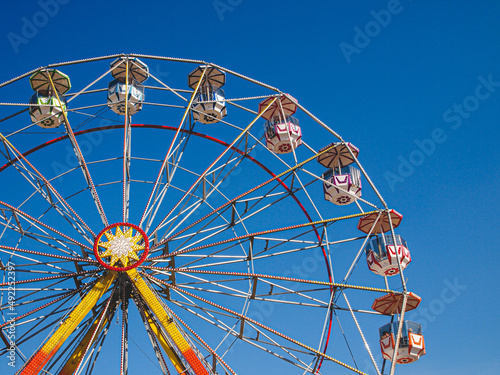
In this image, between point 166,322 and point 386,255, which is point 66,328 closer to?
point 166,322

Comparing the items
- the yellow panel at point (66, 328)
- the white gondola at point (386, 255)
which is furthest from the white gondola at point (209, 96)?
the yellow panel at point (66, 328)

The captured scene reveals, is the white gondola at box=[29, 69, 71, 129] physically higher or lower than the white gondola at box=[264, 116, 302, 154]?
lower

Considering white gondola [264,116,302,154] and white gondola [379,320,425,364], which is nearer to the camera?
white gondola [379,320,425,364]

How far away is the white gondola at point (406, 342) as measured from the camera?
14797 millimetres

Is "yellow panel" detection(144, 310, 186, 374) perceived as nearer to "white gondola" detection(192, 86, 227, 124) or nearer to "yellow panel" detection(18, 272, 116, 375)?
"yellow panel" detection(18, 272, 116, 375)

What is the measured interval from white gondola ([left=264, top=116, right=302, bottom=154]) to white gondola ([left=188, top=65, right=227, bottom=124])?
1.47m

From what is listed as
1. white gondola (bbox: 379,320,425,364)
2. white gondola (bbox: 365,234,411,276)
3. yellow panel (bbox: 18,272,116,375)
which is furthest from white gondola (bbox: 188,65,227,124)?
white gondola (bbox: 379,320,425,364)

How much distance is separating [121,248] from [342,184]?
679 centimetres

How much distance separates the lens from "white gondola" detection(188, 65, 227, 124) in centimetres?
1602

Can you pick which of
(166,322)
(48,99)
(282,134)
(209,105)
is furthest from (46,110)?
(166,322)

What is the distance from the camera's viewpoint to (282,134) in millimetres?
16469

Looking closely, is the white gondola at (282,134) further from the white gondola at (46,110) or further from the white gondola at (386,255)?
the white gondola at (46,110)

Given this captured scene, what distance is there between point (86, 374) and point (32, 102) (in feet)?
25.2

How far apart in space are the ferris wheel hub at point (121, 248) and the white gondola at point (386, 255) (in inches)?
261
